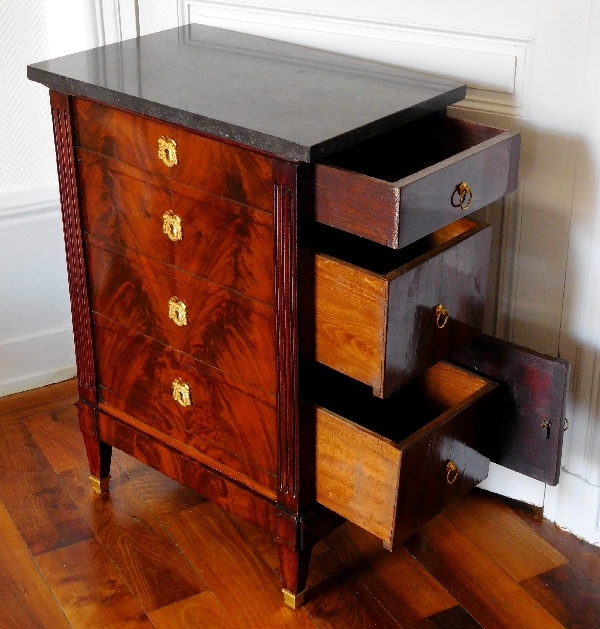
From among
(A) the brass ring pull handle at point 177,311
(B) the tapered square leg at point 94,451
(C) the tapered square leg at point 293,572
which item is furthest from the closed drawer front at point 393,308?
(B) the tapered square leg at point 94,451

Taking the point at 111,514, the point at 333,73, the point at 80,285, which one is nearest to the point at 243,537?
the point at 111,514

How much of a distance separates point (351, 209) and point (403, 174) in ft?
0.93

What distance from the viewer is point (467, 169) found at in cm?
145

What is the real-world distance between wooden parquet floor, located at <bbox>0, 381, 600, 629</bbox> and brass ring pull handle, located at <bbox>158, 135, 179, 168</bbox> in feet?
2.40

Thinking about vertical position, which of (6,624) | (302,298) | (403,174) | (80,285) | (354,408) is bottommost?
(6,624)

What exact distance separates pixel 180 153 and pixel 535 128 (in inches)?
24.4

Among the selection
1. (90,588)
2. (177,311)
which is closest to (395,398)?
(177,311)

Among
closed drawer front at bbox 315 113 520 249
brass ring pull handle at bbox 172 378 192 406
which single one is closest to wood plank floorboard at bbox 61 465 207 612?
brass ring pull handle at bbox 172 378 192 406

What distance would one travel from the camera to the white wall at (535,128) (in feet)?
5.41

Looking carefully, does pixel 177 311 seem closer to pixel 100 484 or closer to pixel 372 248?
pixel 372 248

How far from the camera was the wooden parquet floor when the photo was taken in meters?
1.70

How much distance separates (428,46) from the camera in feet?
5.81

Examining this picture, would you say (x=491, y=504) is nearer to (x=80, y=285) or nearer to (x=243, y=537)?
(x=243, y=537)

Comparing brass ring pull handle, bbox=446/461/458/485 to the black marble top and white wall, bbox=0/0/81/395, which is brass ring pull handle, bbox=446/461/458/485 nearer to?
the black marble top
